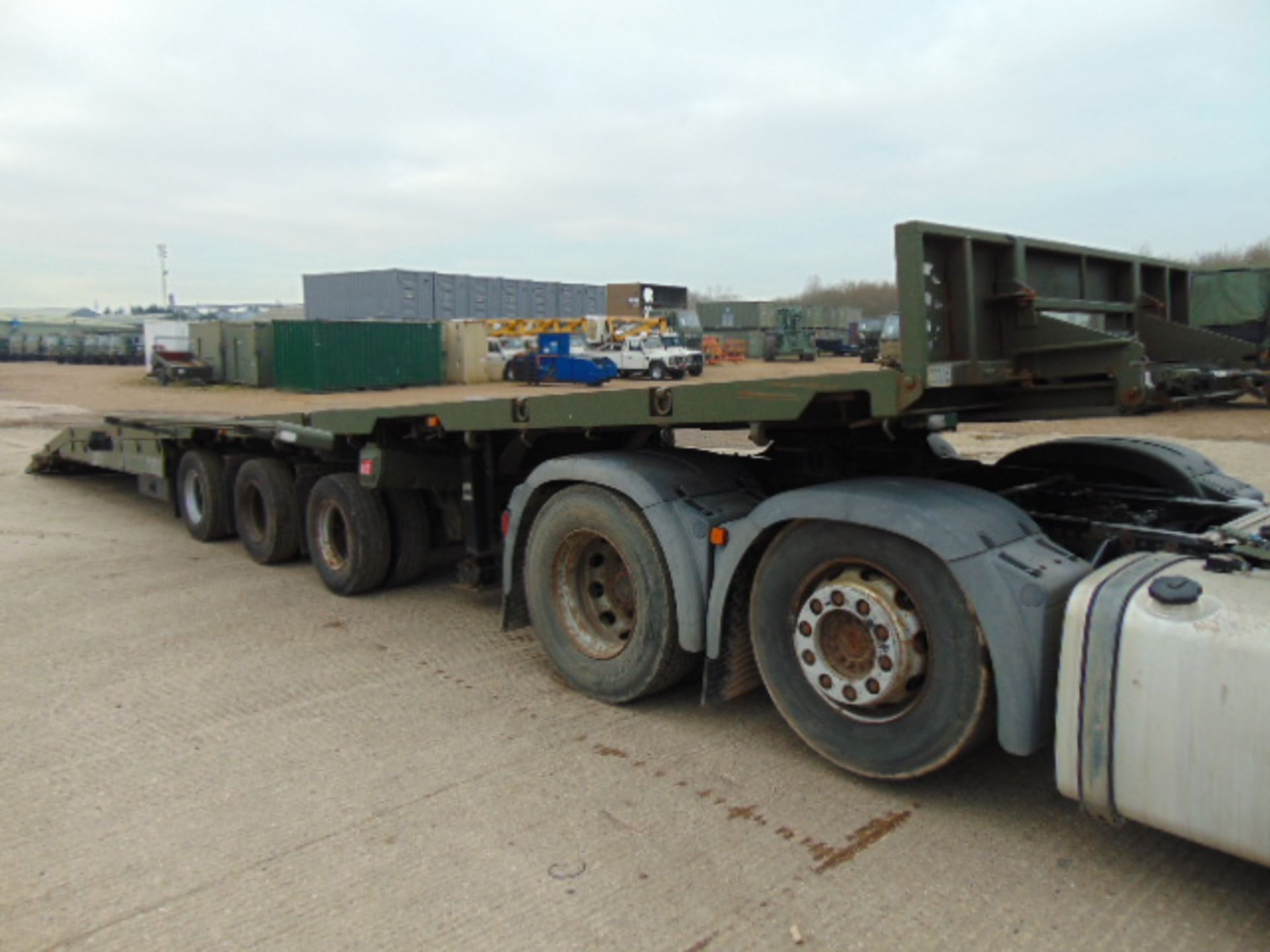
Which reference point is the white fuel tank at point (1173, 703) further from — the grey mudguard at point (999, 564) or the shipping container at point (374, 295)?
the shipping container at point (374, 295)

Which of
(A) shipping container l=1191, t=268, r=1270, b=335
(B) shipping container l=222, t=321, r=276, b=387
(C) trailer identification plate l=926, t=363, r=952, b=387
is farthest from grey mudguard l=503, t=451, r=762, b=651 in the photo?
(B) shipping container l=222, t=321, r=276, b=387

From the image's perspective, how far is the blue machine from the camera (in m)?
31.7

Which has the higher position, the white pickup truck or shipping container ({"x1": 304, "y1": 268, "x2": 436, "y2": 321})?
shipping container ({"x1": 304, "y1": 268, "x2": 436, "y2": 321})

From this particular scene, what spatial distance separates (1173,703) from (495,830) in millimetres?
→ 2177

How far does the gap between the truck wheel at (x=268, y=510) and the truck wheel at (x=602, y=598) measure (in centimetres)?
320

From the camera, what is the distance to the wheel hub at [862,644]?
11.0 ft

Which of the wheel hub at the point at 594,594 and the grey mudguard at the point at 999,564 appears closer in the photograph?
the grey mudguard at the point at 999,564

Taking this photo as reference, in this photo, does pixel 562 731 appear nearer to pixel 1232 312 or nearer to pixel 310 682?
pixel 310 682

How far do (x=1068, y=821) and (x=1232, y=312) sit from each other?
1944 cm

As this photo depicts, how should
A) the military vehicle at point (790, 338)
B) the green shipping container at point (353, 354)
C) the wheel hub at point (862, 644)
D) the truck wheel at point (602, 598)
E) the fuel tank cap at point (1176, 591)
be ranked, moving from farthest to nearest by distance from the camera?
the military vehicle at point (790, 338) < the green shipping container at point (353, 354) < the truck wheel at point (602, 598) < the wheel hub at point (862, 644) < the fuel tank cap at point (1176, 591)

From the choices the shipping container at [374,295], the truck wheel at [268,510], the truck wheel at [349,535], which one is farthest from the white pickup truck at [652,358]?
the truck wheel at [349,535]

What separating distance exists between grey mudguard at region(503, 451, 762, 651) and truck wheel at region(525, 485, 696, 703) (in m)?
0.09

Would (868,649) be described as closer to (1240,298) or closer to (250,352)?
(1240,298)

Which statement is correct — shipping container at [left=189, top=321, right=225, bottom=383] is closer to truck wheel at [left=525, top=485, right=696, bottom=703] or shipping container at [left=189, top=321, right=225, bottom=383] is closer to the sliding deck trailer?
the sliding deck trailer
